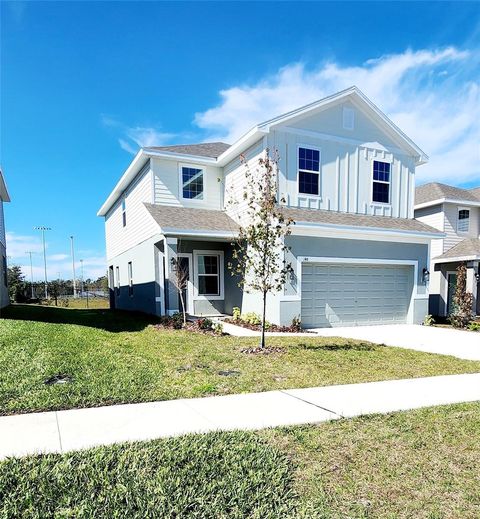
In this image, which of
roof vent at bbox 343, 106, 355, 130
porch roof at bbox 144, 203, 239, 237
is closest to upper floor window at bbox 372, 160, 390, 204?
roof vent at bbox 343, 106, 355, 130

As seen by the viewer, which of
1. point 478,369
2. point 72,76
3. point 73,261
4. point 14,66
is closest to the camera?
point 478,369

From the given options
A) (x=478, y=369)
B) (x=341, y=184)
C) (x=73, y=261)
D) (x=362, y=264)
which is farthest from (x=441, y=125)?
(x=73, y=261)

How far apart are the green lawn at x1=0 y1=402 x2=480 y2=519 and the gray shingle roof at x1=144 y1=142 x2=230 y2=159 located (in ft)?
41.0

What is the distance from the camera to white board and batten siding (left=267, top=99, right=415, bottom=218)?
12.4 m

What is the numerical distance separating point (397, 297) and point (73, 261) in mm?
44180

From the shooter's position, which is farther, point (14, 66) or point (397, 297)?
point (397, 297)

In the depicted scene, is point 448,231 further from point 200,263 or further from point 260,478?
point 260,478

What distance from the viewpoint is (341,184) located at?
526 inches

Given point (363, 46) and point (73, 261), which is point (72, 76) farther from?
point (73, 261)

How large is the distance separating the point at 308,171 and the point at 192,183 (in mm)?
4886

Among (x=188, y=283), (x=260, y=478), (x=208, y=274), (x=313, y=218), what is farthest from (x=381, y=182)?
(x=260, y=478)

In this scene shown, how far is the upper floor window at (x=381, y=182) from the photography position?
552 inches

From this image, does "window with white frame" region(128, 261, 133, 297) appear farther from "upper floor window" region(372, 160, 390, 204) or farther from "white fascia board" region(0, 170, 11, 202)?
"upper floor window" region(372, 160, 390, 204)

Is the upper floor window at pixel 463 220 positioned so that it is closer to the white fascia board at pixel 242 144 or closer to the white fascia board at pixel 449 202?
the white fascia board at pixel 449 202
